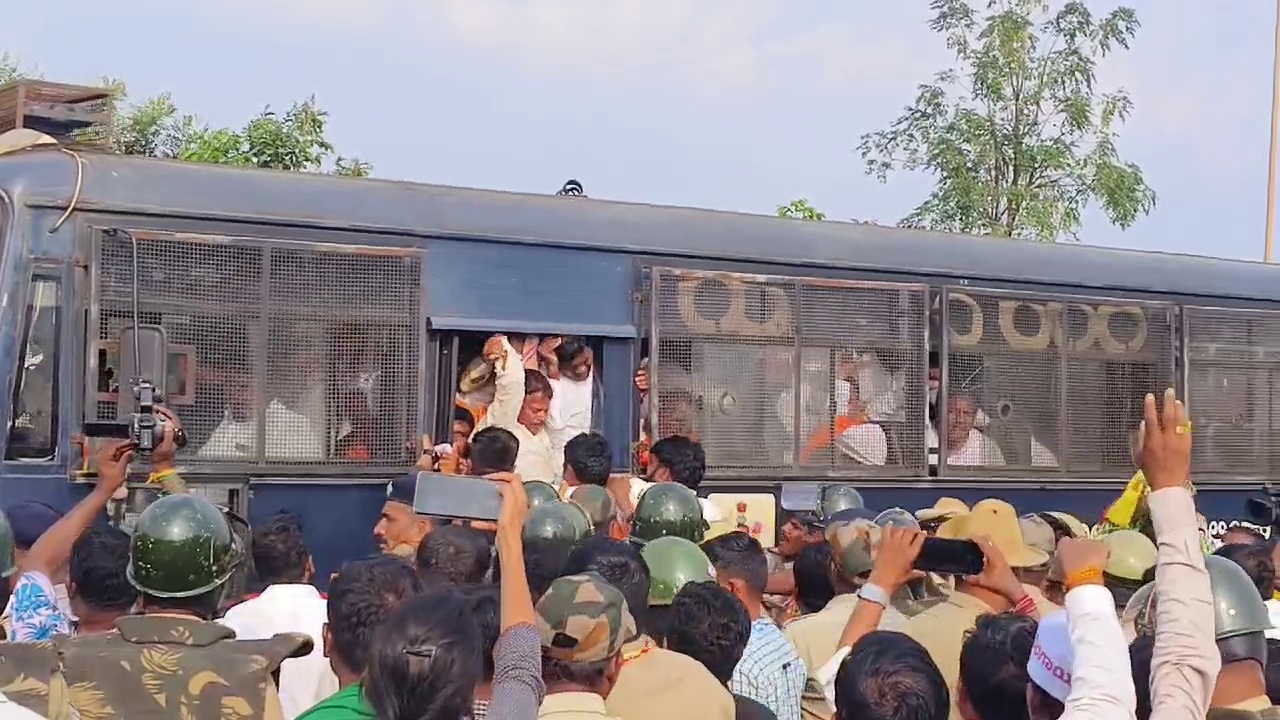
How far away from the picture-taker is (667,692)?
383 centimetres

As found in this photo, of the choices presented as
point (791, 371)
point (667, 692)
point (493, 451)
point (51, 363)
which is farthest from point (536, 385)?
point (667, 692)

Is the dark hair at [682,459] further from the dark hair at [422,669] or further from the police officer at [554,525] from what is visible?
the dark hair at [422,669]

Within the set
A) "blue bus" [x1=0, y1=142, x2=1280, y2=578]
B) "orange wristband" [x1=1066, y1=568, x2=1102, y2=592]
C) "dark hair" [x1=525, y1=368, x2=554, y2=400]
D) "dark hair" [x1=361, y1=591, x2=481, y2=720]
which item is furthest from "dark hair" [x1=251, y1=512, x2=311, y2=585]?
"dark hair" [x1=525, y1=368, x2=554, y2=400]

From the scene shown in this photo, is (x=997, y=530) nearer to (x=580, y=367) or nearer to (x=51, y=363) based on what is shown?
A: (x=580, y=367)

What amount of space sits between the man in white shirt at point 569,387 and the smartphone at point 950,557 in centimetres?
420

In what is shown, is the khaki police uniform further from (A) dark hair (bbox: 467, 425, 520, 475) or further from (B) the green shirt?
(A) dark hair (bbox: 467, 425, 520, 475)

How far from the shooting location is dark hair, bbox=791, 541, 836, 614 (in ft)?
18.1

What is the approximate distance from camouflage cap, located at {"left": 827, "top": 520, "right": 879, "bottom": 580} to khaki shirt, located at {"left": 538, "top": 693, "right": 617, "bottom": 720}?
1.98 m

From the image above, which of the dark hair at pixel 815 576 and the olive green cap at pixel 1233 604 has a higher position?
the olive green cap at pixel 1233 604

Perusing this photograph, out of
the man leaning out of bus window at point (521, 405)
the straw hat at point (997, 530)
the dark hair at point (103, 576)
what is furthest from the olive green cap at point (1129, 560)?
the man leaning out of bus window at point (521, 405)

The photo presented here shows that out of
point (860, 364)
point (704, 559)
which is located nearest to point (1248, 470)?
point (860, 364)

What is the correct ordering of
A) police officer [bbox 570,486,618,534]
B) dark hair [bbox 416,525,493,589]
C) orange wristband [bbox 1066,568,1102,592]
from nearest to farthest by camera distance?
orange wristband [bbox 1066,568,1102,592] → dark hair [bbox 416,525,493,589] → police officer [bbox 570,486,618,534]

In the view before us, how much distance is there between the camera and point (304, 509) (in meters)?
8.00

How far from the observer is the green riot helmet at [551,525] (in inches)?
216
